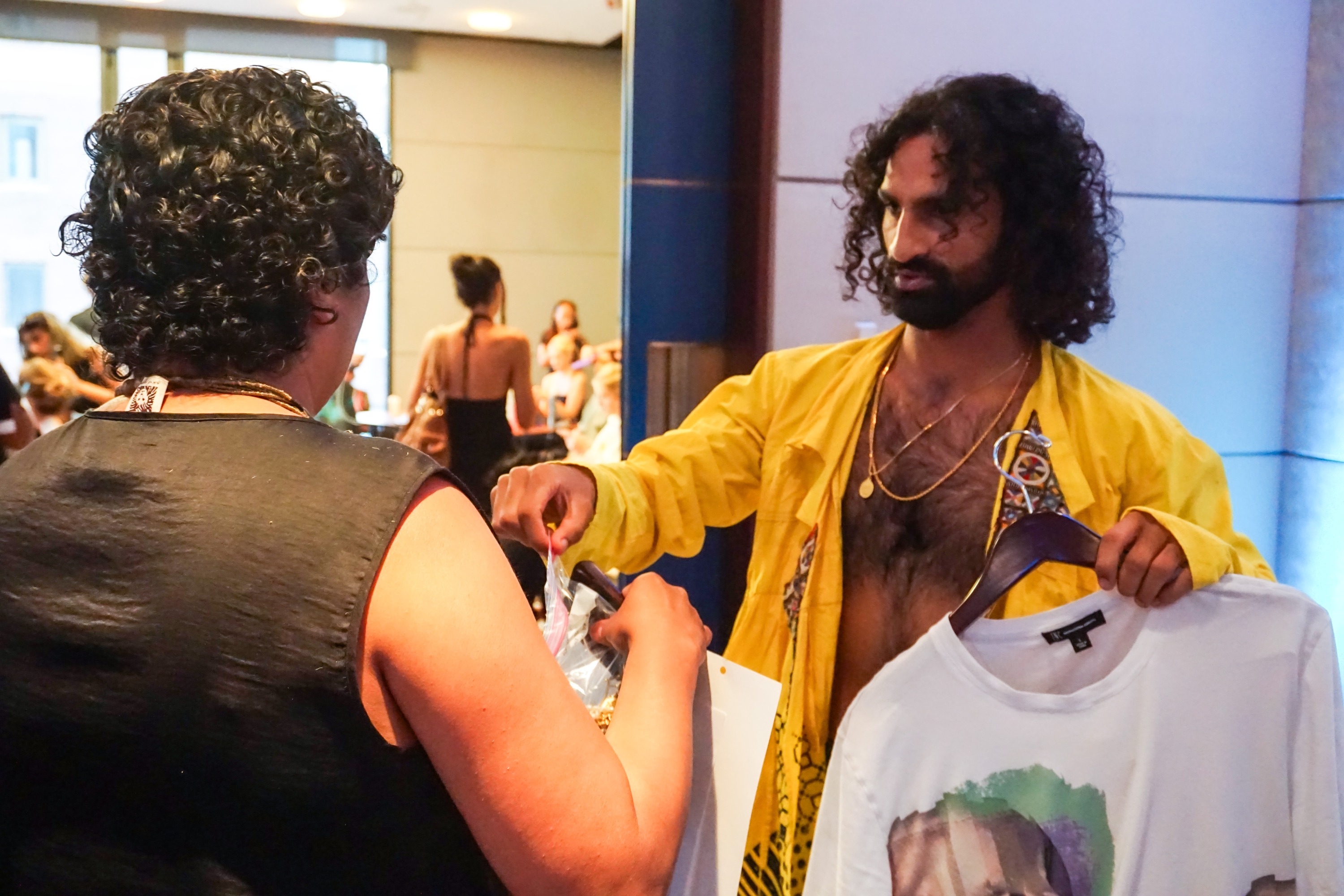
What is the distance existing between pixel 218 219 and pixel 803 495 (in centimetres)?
109

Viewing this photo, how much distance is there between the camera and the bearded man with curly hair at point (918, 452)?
5.13ft

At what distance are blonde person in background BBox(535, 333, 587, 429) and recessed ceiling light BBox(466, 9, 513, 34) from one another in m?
2.33

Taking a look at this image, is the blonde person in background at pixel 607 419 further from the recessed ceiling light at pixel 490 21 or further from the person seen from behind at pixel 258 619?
the person seen from behind at pixel 258 619

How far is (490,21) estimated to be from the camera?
8.02 m

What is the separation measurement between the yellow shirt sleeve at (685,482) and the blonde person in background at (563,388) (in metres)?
4.97

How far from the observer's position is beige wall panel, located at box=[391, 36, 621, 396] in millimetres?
8539

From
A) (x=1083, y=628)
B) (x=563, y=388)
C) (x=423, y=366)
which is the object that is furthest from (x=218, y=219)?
(x=563, y=388)

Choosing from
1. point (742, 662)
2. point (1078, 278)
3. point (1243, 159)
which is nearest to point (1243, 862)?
point (742, 662)

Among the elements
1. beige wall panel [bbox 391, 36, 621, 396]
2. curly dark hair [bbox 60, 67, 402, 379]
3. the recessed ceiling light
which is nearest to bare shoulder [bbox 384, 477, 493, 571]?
curly dark hair [bbox 60, 67, 402, 379]

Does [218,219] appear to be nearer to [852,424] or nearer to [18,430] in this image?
[852,424]

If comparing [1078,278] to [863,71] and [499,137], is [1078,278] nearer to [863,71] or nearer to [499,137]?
[863,71]

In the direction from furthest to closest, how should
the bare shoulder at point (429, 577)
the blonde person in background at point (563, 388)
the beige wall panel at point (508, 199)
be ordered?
the beige wall panel at point (508, 199), the blonde person in background at point (563, 388), the bare shoulder at point (429, 577)

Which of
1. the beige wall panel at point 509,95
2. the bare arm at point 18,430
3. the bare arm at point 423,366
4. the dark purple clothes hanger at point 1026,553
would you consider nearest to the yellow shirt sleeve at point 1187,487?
the dark purple clothes hanger at point 1026,553

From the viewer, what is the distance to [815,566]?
5.45 feet
